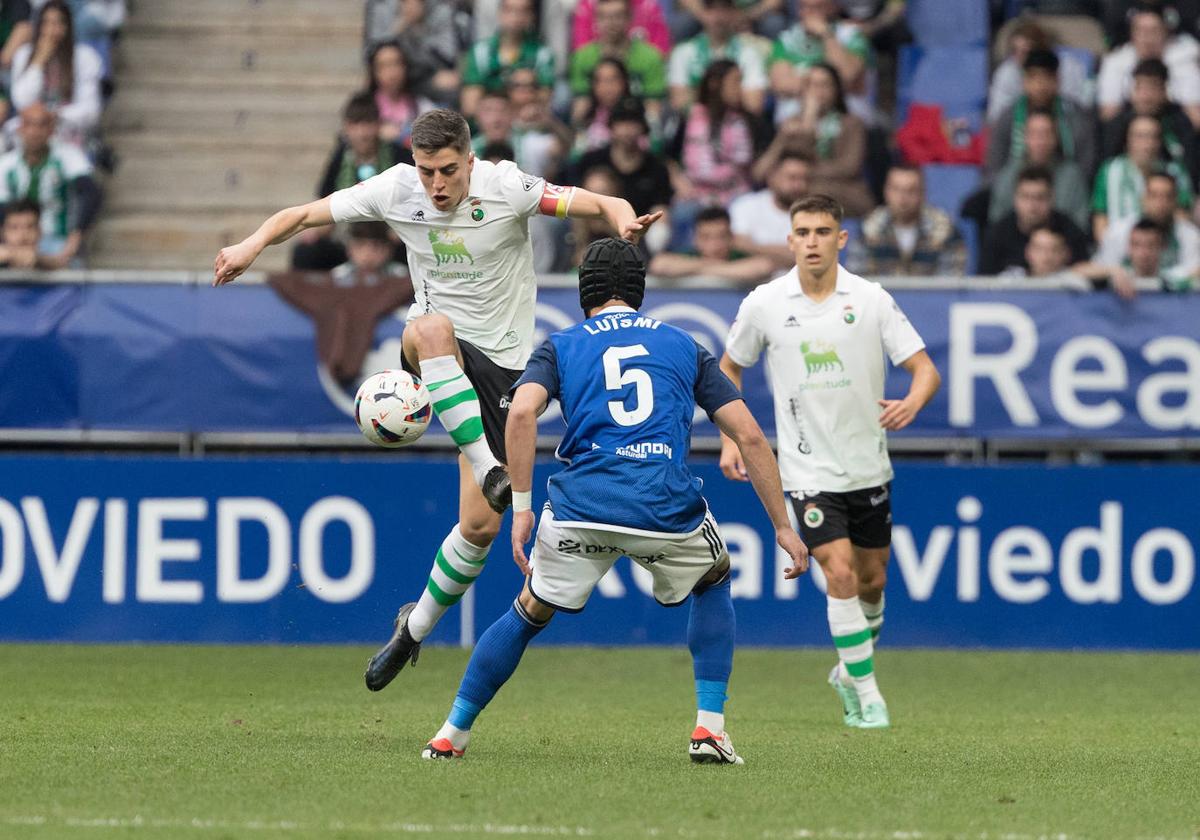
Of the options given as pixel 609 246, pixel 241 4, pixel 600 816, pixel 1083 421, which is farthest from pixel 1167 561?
pixel 241 4

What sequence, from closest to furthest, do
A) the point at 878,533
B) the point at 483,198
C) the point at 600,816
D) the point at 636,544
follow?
the point at 600,816
the point at 636,544
the point at 483,198
the point at 878,533

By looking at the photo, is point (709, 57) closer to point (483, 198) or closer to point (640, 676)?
point (640, 676)

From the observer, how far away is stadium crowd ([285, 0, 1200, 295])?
45.0 feet

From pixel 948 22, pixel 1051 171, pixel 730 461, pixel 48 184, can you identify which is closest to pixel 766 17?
pixel 948 22

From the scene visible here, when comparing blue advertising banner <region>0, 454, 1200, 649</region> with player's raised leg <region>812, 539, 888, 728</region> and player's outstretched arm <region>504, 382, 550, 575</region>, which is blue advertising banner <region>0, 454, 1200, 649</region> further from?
player's outstretched arm <region>504, 382, 550, 575</region>

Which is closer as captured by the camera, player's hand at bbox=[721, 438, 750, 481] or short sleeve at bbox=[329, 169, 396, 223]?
short sleeve at bbox=[329, 169, 396, 223]

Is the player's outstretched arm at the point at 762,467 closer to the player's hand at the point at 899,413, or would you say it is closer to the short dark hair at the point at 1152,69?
the player's hand at the point at 899,413

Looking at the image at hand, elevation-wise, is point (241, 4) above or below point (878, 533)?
above

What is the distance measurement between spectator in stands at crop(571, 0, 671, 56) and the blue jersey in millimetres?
9185

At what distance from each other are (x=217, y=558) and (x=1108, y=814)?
7470 millimetres

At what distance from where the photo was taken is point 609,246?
24.0 ft

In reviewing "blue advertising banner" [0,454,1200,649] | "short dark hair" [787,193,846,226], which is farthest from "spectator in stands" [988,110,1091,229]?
"short dark hair" [787,193,846,226]

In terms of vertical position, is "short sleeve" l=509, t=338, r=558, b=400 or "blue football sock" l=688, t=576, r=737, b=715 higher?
"short sleeve" l=509, t=338, r=558, b=400

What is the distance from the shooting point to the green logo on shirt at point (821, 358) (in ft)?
31.6
